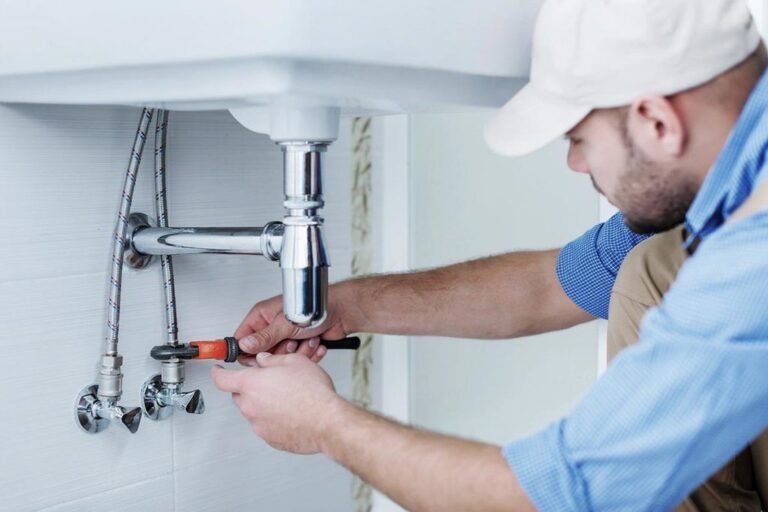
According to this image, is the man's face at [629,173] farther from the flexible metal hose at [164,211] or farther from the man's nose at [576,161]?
the flexible metal hose at [164,211]

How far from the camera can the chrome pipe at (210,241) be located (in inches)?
38.5

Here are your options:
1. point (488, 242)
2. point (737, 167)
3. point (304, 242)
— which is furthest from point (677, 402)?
point (488, 242)

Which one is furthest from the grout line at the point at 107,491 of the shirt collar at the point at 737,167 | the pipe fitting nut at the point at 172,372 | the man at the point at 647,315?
the shirt collar at the point at 737,167

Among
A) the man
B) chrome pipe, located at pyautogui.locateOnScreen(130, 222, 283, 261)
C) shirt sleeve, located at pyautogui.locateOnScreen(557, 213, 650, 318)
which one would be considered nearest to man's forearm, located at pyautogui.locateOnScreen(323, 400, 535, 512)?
the man

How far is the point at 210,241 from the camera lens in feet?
3.35

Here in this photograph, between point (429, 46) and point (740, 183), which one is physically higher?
point (429, 46)

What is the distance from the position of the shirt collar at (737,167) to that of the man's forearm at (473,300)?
39 cm

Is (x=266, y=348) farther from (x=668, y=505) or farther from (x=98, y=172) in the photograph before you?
(x=668, y=505)

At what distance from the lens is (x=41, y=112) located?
102 cm

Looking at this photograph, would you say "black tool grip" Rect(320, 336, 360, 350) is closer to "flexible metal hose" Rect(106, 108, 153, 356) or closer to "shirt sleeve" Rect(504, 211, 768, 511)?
"flexible metal hose" Rect(106, 108, 153, 356)

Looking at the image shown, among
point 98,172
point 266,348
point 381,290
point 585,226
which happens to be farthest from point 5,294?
point 585,226

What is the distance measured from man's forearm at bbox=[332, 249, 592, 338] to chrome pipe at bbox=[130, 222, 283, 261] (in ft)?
0.72

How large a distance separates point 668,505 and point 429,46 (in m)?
0.40

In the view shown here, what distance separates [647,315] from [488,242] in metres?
0.64
